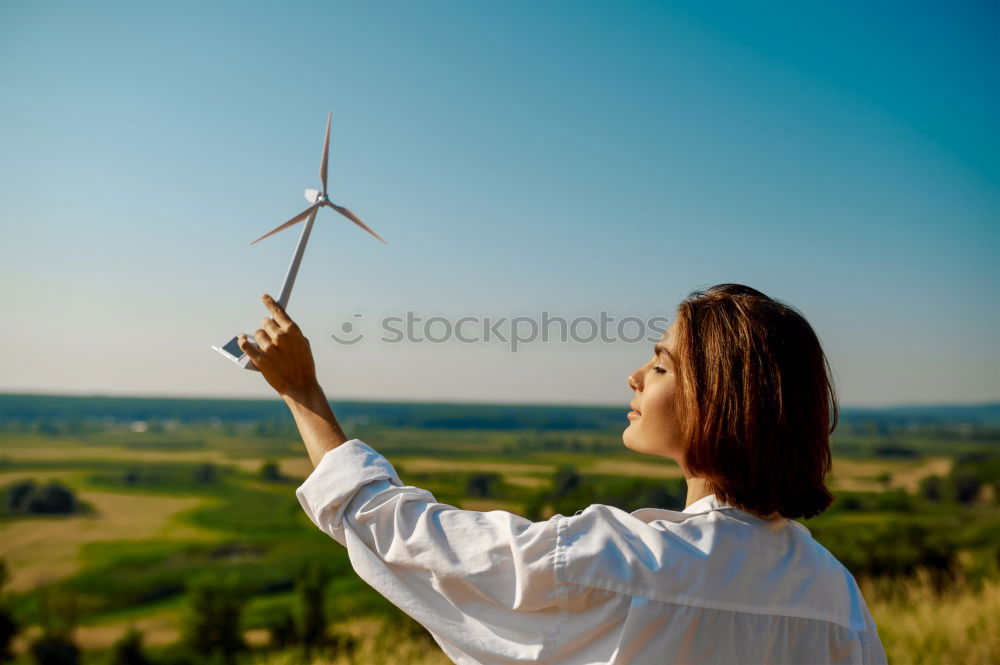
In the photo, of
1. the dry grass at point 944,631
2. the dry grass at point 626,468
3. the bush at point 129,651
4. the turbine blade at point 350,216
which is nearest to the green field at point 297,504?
the dry grass at point 944,631

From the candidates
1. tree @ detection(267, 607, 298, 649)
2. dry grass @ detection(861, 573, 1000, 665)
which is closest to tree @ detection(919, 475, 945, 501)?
dry grass @ detection(861, 573, 1000, 665)

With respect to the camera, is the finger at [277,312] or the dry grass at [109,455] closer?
the finger at [277,312]

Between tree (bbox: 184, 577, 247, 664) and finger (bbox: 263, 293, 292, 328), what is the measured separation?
19228mm

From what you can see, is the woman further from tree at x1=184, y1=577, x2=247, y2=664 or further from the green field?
tree at x1=184, y1=577, x2=247, y2=664

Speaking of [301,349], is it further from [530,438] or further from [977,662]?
[530,438]

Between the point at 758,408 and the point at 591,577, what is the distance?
684 mm

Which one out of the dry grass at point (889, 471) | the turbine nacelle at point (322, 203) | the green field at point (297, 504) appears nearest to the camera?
the turbine nacelle at point (322, 203)

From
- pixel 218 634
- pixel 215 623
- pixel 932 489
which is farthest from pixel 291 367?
pixel 932 489

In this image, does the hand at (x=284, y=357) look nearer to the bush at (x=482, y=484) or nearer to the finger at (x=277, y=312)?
the finger at (x=277, y=312)

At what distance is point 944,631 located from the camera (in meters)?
9.70

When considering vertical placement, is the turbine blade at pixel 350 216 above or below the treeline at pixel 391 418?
above

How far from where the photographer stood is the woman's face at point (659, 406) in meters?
2.36

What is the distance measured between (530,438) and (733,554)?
2440 inches

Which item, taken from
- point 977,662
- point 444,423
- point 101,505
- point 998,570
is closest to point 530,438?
point 444,423
